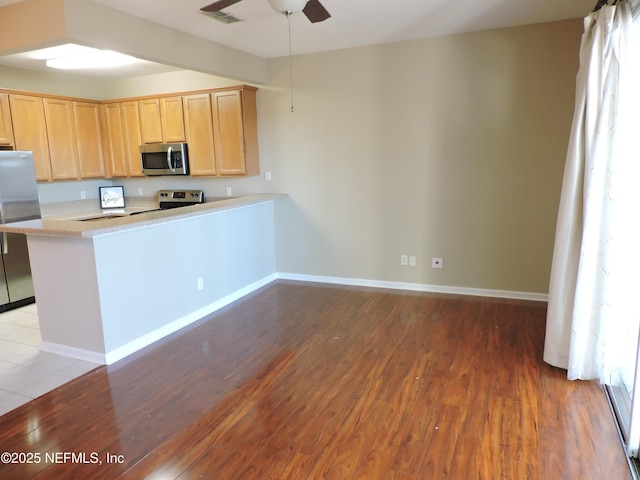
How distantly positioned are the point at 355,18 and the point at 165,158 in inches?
118

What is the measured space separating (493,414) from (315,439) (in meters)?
1.02

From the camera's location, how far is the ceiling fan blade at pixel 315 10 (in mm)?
2686

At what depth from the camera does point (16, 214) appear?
449cm

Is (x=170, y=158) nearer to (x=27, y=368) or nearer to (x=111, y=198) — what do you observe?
(x=111, y=198)

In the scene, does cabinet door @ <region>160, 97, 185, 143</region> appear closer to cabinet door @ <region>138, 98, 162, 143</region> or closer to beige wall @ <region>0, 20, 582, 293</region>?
cabinet door @ <region>138, 98, 162, 143</region>

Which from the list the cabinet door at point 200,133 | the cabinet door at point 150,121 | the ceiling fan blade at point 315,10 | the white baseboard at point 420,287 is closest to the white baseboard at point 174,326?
the white baseboard at point 420,287

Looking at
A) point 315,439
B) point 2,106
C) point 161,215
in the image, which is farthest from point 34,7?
point 315,439

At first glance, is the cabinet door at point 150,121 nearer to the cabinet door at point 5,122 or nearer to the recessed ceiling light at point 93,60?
the recessed ceiling light at point 93,60

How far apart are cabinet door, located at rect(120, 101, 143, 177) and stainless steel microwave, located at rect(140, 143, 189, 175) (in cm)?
19

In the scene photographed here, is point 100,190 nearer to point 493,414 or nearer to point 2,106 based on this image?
point 2,106

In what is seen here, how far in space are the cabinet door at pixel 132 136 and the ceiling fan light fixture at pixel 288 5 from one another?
141 inches

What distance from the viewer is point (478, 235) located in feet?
14.5

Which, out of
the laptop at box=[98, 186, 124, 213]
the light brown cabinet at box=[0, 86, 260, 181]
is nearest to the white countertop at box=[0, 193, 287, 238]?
the light brown cabinet at box=[0, 86, 260, 181]

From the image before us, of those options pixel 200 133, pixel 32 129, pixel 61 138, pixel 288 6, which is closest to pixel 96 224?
pixel 288 6
